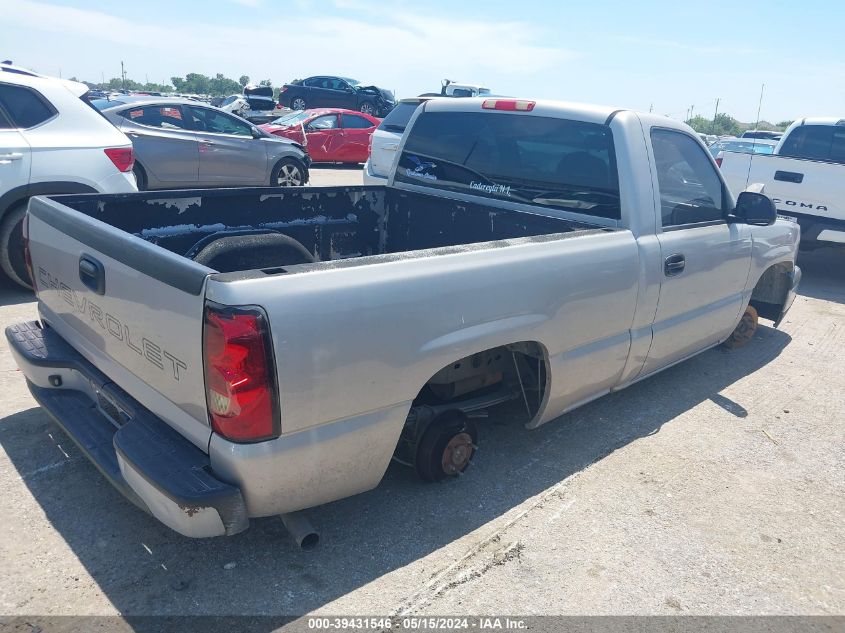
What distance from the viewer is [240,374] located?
2156 millimetres

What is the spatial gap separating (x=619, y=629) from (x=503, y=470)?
1131 mm

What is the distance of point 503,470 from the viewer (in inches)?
139

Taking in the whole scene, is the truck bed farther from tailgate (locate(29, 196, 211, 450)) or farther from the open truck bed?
tailgate (locate(29, 196, 211, 450))

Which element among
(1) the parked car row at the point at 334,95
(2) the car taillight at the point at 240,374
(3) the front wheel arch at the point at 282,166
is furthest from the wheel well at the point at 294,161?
(1) the parked car row at the point at 334,95

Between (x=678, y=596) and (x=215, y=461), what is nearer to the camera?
(x=215, y=461)

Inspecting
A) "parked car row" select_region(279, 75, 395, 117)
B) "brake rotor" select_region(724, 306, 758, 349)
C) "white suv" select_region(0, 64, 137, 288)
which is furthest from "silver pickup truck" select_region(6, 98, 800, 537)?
"parked car row" select_region(279, 75, 395, 117)

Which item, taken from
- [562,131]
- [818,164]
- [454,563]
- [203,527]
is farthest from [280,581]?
[818,164]

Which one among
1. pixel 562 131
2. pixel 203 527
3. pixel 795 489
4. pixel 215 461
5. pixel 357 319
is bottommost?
pixel 795 489

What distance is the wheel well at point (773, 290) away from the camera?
18.2 feet

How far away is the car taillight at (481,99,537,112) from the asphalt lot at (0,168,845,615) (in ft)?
6.45

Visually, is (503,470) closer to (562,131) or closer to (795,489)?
(795,489)

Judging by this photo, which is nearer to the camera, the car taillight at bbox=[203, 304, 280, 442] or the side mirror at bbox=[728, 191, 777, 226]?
the car taillight at bbox=[203, 304, 280, 442]

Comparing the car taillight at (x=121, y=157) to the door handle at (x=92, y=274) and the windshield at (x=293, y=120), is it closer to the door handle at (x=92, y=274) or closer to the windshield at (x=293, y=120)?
the door handle at (x=92, y=274)

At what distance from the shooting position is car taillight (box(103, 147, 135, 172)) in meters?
5.85
